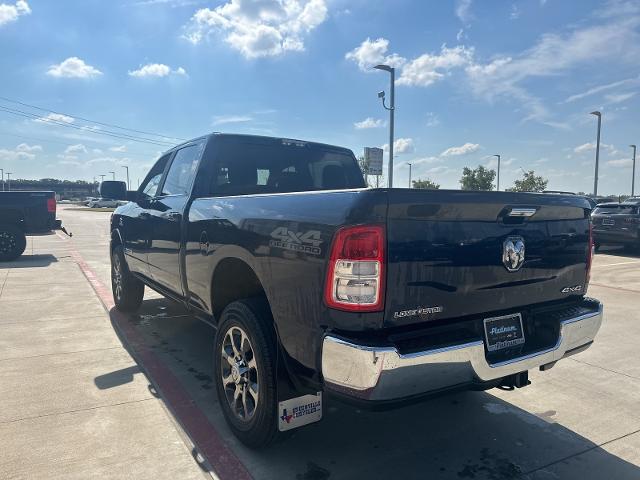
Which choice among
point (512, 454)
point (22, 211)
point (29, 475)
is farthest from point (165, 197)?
point (22, 211)

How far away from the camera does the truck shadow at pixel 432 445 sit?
2697 millimetres

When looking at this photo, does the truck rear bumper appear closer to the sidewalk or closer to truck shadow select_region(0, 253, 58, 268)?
the sidewalk

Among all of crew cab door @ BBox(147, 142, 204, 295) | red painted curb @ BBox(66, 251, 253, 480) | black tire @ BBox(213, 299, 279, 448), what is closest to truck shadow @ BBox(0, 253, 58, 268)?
red painted curb @ BBox(66, 251, 253, 480)

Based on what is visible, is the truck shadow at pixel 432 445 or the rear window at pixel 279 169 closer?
the truck shadow at pixel 432 445

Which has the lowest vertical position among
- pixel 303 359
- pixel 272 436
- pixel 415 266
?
pixel 272 436

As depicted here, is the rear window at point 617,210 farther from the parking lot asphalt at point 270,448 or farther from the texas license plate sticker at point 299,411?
the texas license plate sticker at point 299,411

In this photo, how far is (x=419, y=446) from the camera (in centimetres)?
297

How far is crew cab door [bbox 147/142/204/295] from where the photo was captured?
3.99 meters

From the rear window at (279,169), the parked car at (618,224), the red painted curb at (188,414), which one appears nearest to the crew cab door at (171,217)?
the rear window at (279,169)

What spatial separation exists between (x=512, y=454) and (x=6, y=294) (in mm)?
7359

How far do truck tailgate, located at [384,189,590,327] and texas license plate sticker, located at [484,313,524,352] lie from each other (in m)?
0.06

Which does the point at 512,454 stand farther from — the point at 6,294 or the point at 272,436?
A: the point at 6,294

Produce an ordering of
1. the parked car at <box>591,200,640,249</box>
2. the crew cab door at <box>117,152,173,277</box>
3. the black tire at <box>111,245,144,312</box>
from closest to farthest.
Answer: the crew cab door at <box>117,152,173,277</box>
the black tire at <box>111,245,144,312</box>
the parked car at <box>591,200,640,249</box>

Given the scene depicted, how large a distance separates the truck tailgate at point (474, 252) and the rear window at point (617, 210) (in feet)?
41.3
